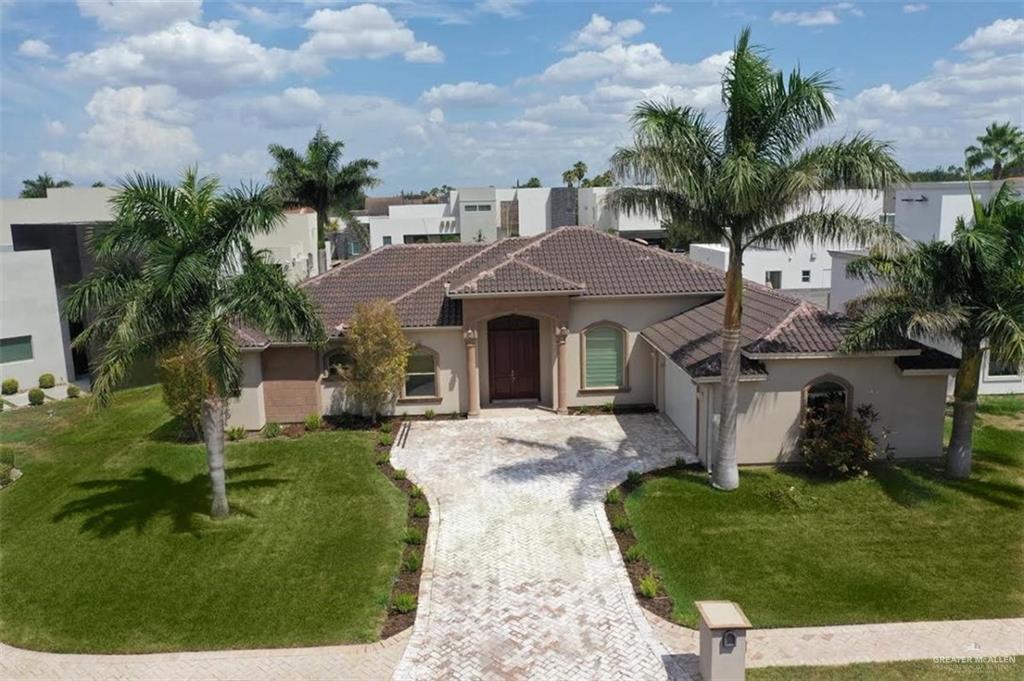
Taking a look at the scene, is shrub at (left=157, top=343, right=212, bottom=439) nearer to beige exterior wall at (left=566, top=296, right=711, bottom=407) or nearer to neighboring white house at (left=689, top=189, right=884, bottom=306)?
beige exterior wall at (left=566, top=296, right=711, bottom=407)

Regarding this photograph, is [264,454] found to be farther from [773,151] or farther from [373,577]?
[773,151]

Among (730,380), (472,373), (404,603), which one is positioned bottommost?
(404,603)

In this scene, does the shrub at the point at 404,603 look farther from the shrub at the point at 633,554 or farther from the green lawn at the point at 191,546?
the shrub at the point at 633,554

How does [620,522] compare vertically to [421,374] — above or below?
below

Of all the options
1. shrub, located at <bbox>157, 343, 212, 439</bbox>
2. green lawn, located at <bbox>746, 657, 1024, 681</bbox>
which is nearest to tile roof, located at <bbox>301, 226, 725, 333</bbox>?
shrub, located at <bbox>157, 343, 212, 439</bbox>

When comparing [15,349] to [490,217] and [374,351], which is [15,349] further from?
[490,217]

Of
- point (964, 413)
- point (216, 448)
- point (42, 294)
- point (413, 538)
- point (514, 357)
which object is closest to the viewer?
point (413, 538)

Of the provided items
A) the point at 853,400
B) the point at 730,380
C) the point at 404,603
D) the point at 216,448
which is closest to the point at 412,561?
the point at 404,603

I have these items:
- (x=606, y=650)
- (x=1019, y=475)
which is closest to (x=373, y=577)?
(x=606, y=650)
